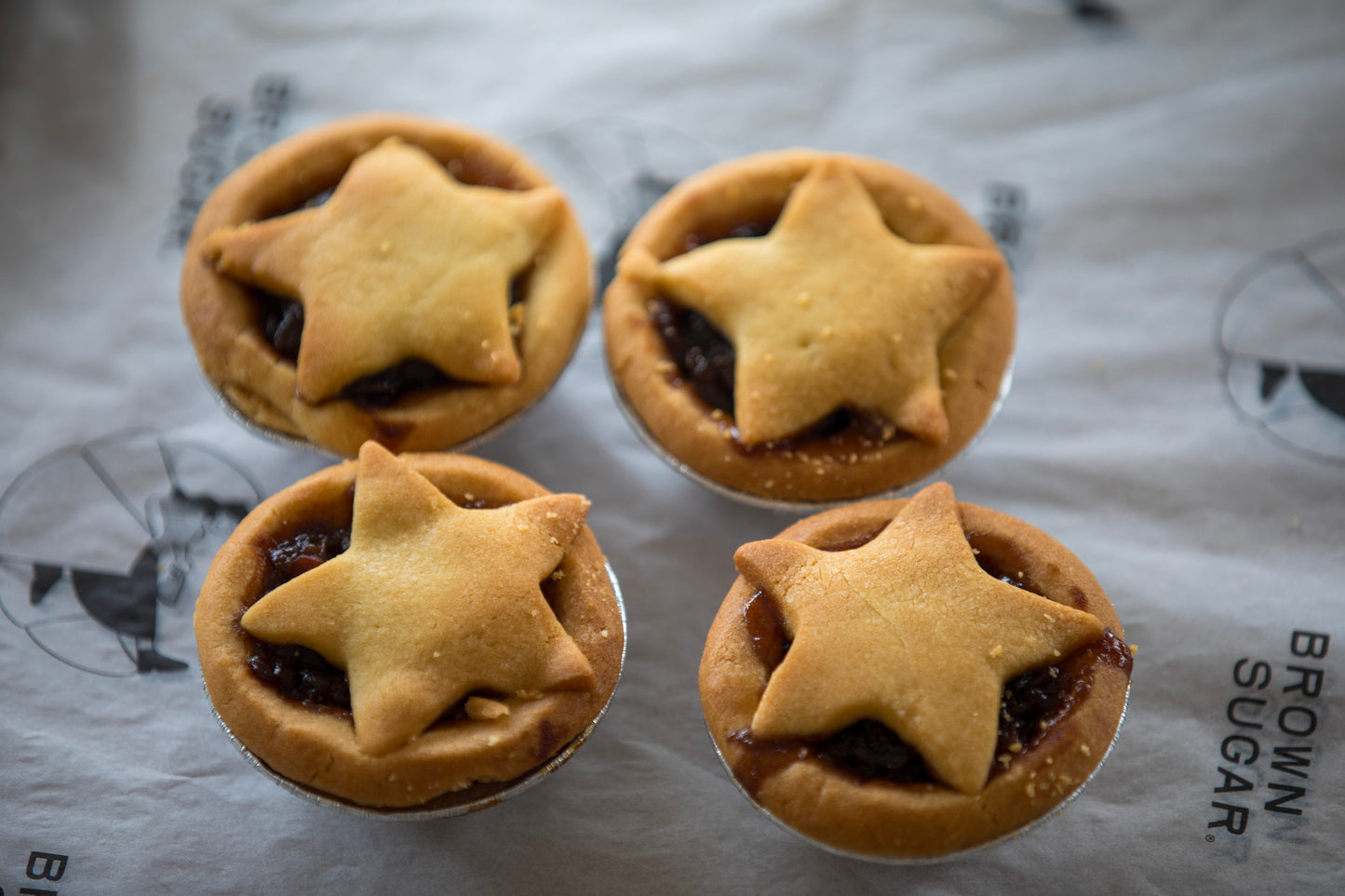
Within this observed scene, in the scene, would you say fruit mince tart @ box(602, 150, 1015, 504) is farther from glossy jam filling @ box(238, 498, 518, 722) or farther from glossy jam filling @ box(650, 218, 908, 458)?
glossy jam filling @ box(238, 498, 518, 722)

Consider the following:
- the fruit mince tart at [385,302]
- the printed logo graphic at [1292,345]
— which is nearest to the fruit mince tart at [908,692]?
the fruit mince tart at [385,302]

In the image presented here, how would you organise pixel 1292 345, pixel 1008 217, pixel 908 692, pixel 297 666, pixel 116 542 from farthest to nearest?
1. pixel 1008 217
2. pixel 1292 345
3. pixel 116 542
4. pixel 297 666
5. pixel 908 692

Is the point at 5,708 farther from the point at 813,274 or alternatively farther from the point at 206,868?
the point at 813,274

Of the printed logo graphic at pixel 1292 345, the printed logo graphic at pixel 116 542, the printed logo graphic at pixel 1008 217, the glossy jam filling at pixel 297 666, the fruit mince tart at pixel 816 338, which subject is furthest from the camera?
the printed logo graphic at pixel 1008 217

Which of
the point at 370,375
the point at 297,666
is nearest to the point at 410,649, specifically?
the point at 297,666

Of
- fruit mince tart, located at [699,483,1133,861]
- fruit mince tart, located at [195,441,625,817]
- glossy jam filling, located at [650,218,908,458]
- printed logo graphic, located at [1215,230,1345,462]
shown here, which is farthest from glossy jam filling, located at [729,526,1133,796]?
printed logo graphic, located at [1215,230,1345,462]

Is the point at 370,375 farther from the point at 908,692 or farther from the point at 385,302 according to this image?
the point at 908,692

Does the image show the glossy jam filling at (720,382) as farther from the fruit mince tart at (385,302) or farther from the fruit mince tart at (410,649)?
the fruit mince tart at (410,649)
